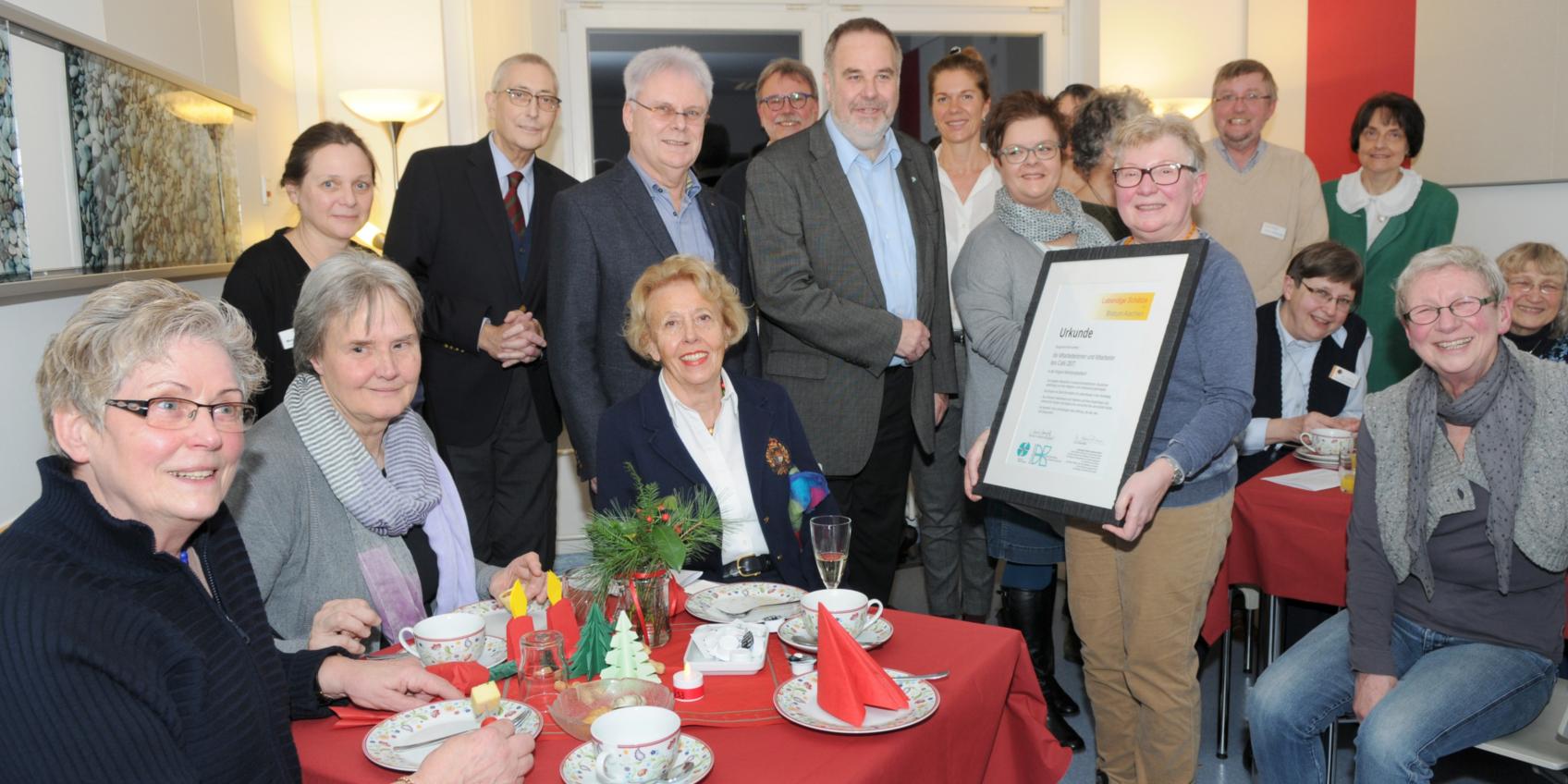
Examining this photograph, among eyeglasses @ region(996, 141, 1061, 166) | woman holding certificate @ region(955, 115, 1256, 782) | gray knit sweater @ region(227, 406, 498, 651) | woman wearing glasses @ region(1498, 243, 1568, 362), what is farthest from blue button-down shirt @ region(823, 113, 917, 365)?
woman wearing glasses @ region(1498, 243, 1568, 362)

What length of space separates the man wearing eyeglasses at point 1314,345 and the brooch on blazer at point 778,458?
5.65 ft

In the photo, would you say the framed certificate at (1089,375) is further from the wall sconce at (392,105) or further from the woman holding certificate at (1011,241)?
the wall sconce at (392,105)

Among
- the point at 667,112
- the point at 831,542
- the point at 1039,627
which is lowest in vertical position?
the point at 1039,627

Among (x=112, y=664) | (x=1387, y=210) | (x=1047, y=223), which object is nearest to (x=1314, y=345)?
(x=1047, y=223)

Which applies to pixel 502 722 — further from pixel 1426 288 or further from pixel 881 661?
pixel 1426 288

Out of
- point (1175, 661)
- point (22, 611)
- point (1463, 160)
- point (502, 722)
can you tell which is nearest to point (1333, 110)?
point (1463, 160)

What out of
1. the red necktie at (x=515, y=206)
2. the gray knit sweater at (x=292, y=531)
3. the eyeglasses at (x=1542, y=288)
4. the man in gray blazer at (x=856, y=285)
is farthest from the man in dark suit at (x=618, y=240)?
the eyeglasses at (x=1542, y=288)

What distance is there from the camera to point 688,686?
166cm

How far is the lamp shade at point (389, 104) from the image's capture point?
4.95 metres

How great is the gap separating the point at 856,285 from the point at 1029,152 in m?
0.62

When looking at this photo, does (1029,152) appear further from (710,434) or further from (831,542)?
(831,542)

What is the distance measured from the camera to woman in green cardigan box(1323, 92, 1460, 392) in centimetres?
499

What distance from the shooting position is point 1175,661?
8.20ft

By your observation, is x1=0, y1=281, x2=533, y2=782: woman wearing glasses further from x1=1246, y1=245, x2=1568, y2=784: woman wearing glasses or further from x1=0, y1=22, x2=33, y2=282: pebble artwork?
x1=1246, y1=245, x2=1568, y2=784: woman wearing glasses
